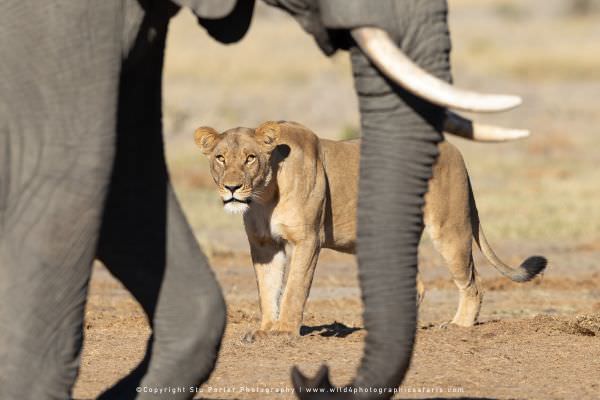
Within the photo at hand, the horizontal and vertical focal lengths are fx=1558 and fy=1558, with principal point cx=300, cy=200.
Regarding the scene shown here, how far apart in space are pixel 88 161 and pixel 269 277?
4.75 m

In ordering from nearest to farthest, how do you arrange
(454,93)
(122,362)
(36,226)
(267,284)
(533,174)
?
(454,93)
(36,226)
(122,362)
(267,284)
(533,174)

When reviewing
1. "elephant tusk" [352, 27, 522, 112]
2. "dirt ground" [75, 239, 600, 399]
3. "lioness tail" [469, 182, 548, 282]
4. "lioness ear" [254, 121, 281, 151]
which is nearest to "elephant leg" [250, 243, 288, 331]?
"dirt ground" [75, 239, 600, 399]

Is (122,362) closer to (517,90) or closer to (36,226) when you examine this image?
(36,226)

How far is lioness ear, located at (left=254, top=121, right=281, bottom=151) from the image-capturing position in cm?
966

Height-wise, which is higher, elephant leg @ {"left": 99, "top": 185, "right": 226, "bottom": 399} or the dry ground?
elephant leg @ {"left": 99, "top": 185, "right": 226, "bottom": 399}

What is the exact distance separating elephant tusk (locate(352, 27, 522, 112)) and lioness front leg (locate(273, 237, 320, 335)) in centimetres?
463

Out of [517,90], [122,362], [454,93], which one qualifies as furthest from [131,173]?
[517,90]

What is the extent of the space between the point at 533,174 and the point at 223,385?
47.5 ft

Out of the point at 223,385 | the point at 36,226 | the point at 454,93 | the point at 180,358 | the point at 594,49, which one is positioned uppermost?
the point at 454,93

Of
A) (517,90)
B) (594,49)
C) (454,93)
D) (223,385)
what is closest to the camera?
(454,93)

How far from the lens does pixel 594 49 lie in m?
45.2

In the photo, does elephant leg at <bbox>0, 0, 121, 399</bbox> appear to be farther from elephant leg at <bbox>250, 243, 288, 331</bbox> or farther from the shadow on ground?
the shadow on ground

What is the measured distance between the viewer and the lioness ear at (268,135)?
9.66 metres

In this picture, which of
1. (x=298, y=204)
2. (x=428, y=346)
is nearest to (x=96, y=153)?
(x=428, y=346)
